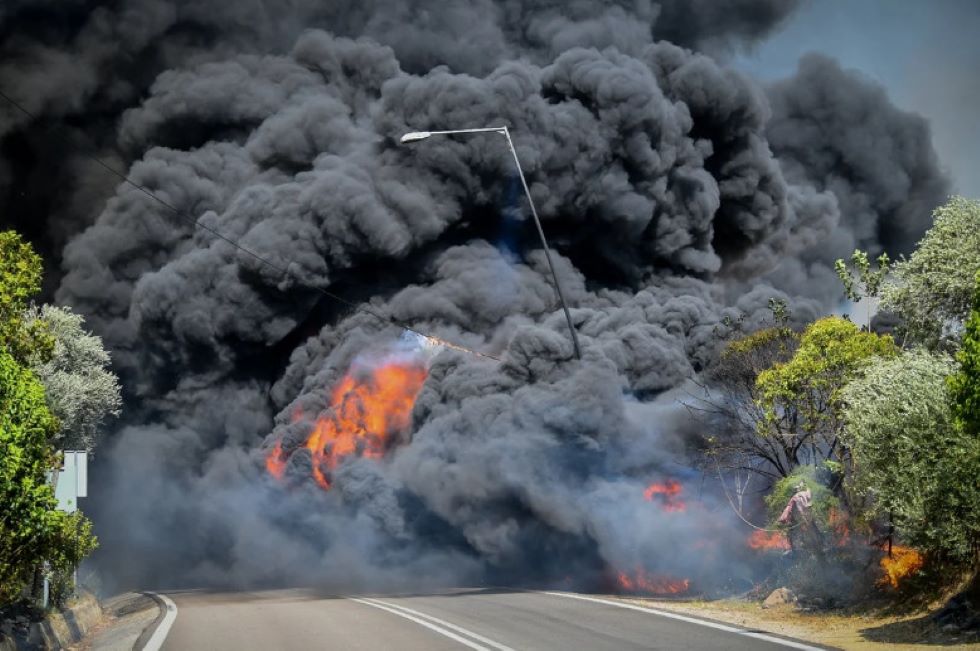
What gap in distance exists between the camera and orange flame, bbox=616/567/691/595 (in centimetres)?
3002

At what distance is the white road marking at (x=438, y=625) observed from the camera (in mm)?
14227

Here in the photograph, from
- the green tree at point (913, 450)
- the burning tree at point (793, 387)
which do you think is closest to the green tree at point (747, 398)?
the burning tree at point (793, 387)

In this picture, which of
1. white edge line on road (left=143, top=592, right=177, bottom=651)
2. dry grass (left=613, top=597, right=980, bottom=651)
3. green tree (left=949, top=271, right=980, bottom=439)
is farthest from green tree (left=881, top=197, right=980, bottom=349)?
white edge line on road (left=143, top=592, right=177, bottom=651)

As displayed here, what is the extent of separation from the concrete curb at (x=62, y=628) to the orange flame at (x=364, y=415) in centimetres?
1804

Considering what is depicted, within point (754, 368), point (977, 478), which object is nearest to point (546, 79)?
point (754, 368)

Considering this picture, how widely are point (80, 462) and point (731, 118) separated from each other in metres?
35.6

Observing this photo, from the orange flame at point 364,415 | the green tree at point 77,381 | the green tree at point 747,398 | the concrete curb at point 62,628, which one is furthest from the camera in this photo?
the orange flame at point 364,415

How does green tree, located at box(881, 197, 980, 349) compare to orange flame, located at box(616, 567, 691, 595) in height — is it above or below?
above

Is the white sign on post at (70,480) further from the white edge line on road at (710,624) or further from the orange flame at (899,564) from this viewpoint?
the orange flame at (899,564)

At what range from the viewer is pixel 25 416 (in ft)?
43.8

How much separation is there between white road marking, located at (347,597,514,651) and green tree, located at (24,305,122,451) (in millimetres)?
15582

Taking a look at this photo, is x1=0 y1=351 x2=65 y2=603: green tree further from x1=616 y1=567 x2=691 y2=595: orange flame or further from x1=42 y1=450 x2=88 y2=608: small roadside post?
x1=616 y1=567 x2=691 y2=595: orange flame

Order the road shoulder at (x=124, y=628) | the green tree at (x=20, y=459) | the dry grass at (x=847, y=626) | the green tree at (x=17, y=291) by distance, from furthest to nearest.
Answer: the road shoulder at (x=124, y=628) → the green tree at (x=17, y=291) → the dry grass at (x=847, y=626) → the green tree at (x=20, y=459)

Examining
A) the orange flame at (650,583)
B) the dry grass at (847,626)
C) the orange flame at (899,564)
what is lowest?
the orange flame at (650,583)
